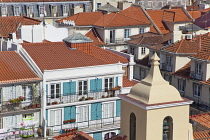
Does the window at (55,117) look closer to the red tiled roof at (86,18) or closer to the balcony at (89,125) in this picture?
the balcony at (89,125)

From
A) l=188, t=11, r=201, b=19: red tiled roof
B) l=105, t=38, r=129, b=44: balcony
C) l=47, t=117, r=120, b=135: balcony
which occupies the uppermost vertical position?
l=188, t=11, r=201, b=19: red tiled roof

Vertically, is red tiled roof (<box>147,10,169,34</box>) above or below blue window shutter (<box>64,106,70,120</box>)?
above

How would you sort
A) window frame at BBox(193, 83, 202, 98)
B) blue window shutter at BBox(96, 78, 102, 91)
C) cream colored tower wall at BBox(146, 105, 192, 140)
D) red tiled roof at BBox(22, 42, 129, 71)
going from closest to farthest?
cream colored tower wall at BBox(146, 105, 192, 140) → red tiled roof at BBox(22, 42, 129, 71) → blue window shutter at BBox(96, 78, 102, 91) → window frame at BBox(193, 83, 202, 98)

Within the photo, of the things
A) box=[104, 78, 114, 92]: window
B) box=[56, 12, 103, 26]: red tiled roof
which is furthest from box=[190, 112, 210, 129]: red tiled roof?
box=[56, 12, 103, 26]: red tiled roof

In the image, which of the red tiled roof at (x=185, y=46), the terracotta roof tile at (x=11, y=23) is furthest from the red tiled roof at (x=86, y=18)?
the red tiled roof at (x=185, y=46)

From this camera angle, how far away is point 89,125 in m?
48.3

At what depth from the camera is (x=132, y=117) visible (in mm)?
23500

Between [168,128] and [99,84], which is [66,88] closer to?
[99,84]

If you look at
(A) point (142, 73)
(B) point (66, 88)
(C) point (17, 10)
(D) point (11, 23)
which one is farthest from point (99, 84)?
(C) point (17, 10)

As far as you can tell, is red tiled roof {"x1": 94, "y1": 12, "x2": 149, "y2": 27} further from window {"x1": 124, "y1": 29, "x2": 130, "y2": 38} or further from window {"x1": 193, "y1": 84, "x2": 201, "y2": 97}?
window {"x1": 193, "y1": 84, "x2": 201, "y2": 97}

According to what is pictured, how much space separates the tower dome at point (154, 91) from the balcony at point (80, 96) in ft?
77.1

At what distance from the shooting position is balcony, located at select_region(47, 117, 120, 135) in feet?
154

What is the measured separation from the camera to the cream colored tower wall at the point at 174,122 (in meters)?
22.5

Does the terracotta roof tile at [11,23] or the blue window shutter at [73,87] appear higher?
the terracotta roof tile at [11,23]
